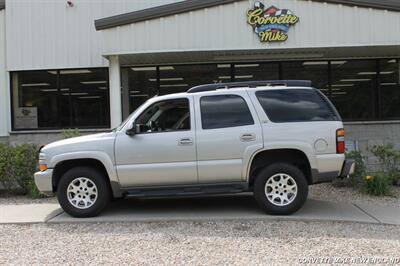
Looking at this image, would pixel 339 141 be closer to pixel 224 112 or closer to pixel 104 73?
pixel 224 112

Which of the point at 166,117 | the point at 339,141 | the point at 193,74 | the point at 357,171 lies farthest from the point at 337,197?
the point at 193,74

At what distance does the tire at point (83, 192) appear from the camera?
7734 mm

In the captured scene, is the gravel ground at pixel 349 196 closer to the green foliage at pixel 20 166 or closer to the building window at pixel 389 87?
the building window at pixel 389 87

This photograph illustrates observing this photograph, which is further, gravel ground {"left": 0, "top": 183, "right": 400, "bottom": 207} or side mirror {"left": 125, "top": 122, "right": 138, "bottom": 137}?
gravel ground {"left": 0, "top": 183, "right": 400, "bottom": 207}

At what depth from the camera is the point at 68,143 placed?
25.6ft

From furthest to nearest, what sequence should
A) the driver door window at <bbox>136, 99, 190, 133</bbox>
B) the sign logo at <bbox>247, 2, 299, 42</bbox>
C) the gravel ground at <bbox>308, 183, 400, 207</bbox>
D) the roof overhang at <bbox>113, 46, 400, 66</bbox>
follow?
the roof overhang at <bbox>113, 46, 400, 66</bbox> < the sign logo at <bbox>247, 2, 299, 42</bbox> < the gravel ground at <bbox>308, 183, 400, 207</bbox> < the driver door window at <bbox>136, 99, 190, 133</bbox>

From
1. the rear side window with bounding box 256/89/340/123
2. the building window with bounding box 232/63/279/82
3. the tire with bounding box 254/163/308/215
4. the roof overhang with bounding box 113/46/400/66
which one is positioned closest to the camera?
the tire with bounding box 254/163/308/215

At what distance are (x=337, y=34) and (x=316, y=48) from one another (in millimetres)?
516

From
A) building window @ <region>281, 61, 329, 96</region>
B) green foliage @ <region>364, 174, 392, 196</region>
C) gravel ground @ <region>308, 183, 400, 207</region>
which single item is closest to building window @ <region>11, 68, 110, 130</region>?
building window @ <region>281, 61, 329, 96</region>

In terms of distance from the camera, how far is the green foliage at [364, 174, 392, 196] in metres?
9.41

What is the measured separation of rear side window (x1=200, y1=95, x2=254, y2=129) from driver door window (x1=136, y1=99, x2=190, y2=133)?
0.95 ft

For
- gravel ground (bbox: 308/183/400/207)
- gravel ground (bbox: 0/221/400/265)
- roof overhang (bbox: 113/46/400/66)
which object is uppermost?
roof overhang (bbox: 113/46/400/66)

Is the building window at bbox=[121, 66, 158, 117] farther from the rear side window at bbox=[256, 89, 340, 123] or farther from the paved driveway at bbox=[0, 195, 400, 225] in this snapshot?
the rear side window at bbox=[256, 89, 340, 123]

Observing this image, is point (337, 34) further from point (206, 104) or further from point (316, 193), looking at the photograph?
point (206, 104)
